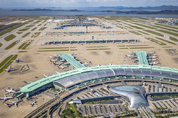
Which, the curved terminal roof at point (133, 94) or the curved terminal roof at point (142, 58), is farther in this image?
the curved terminal roof at point (142, 58)

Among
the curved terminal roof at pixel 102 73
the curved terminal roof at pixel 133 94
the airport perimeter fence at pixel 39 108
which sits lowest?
the airport perimeter fence at pixel 39 108

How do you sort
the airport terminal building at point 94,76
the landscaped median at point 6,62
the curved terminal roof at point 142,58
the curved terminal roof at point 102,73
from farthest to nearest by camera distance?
the curved terminal roof at point 142,58, the landscaped median at point 6,62, the curved terminal roof at point 102,73, the airport terminal building at point 94,76

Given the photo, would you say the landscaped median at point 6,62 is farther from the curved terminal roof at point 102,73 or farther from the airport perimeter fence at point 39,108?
the airport perimeter fence at point 39,108

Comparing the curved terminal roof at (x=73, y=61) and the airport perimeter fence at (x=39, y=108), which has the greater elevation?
the curved terminal roof at (x=73, y=61)

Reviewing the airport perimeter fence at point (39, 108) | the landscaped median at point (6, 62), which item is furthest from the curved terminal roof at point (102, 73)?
the landscaped median at point (6, 62)

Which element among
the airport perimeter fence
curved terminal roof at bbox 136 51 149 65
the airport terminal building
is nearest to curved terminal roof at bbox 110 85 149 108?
the airport terminal building

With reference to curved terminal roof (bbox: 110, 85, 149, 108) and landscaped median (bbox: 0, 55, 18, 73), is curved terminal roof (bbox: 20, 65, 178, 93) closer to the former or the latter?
curved terminal roof (bbox: 110, 85, 149, 108)

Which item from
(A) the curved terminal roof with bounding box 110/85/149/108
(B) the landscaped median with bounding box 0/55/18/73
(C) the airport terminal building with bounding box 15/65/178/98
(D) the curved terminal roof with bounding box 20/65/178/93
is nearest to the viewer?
(A) the curved terminal roof with bounding box 110/85/149/108

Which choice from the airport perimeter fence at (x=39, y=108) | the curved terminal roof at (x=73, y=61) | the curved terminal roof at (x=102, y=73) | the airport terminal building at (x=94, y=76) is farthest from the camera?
the curved terminal roof at (x=73, y=61)

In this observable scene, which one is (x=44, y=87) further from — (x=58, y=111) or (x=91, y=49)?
(x=91, y=49)
